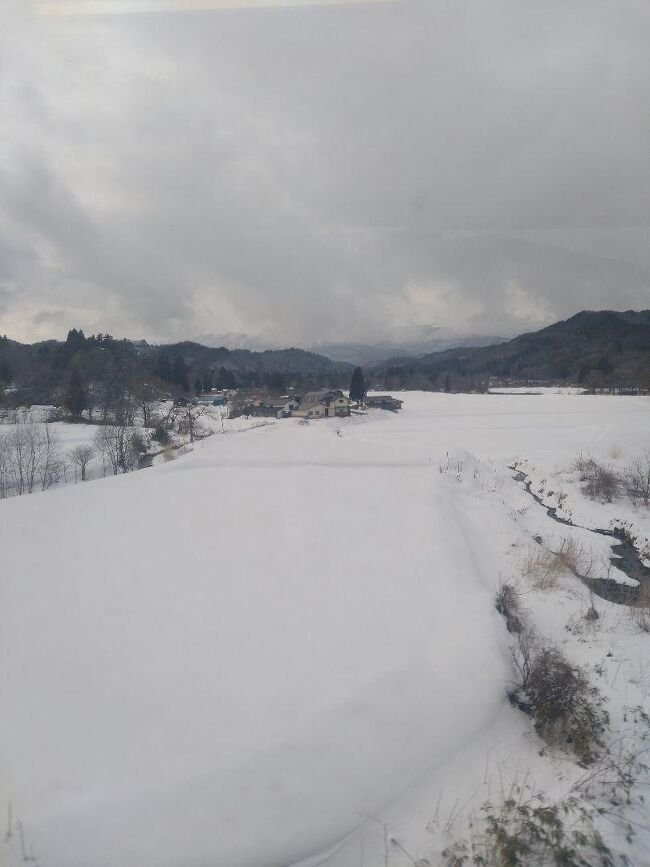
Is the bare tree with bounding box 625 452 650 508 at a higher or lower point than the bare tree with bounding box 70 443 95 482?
higher

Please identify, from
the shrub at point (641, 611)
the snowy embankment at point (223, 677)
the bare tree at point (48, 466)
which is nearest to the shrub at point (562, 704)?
the snowy embankment at point (223, 677)

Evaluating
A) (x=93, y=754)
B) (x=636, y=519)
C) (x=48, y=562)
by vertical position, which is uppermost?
(x=48, y=562)

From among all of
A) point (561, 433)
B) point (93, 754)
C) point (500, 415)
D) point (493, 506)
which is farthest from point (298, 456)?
point (500, 415)

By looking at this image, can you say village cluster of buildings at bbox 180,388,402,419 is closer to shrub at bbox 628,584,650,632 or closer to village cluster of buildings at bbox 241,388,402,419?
village cluster of buildings at bbox 241,388,402,419

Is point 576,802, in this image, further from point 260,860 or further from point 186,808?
point 186,808

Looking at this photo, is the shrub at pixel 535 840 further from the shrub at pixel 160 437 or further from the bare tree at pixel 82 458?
the shrub at pixel 160 437

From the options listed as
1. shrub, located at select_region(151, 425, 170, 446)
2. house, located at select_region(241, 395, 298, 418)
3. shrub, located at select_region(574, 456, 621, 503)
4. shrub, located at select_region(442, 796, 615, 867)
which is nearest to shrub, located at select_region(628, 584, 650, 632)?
shrub, located at select_region(442, 796, 615, 867)
